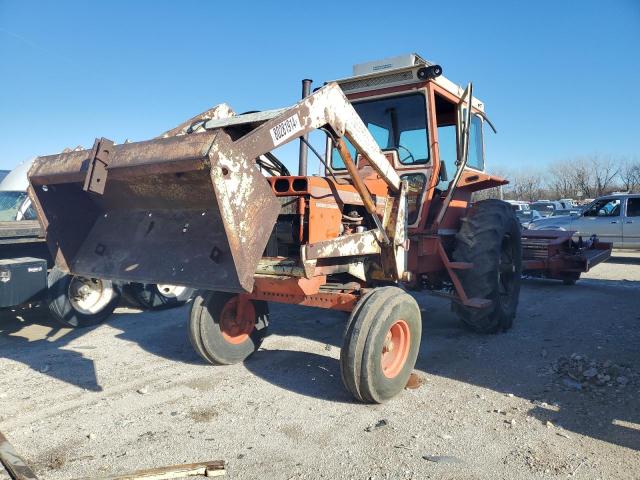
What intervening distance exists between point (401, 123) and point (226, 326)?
112 inches

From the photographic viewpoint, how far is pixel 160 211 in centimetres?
352

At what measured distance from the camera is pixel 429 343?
5262 millimetres

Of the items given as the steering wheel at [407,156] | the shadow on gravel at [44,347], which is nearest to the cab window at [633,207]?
the steering wheel at [407,156]

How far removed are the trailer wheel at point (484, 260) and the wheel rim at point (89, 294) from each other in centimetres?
447

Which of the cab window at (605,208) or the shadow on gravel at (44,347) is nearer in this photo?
the shadow on gravel at (44,347)

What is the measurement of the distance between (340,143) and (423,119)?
6.05 ft

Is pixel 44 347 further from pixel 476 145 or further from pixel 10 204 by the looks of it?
pixel 476 145

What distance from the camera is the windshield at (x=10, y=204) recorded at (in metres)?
7.82

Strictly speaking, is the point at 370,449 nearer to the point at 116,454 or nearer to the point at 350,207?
the point at 116,454

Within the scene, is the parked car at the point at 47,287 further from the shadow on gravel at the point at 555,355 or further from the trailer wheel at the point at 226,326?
the shadow on gravel at the point at 555,355

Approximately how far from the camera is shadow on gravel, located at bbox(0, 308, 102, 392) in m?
4.34

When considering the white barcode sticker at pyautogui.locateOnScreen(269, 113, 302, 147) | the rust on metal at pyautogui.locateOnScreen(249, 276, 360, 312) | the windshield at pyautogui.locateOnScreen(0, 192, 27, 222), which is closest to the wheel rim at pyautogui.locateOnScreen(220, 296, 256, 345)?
the rust on metal at pyautogui.locateOnScreen(249, 276, 360, 312)

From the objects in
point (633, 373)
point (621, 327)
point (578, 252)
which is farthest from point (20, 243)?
point (578, 252)

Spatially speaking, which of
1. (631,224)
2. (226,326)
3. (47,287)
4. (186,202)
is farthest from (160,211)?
(631,224)
